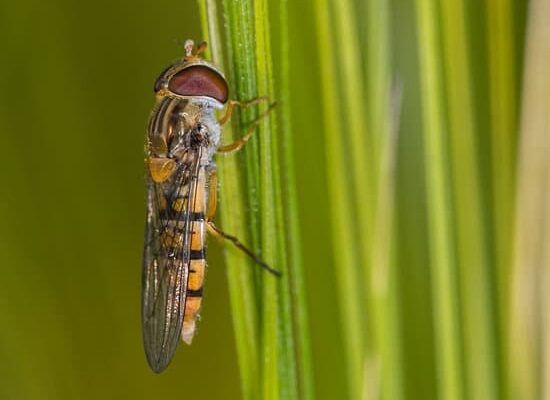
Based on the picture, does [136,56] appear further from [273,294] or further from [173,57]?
[273,294]

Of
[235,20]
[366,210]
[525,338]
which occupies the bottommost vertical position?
[525,338]

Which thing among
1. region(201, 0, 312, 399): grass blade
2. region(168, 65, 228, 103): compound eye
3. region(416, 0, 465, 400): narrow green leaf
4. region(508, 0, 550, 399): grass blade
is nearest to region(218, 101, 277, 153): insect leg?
region(201, 0, 312, 399): grass blade

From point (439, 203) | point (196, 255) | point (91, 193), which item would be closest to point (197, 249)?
point (196, 255)

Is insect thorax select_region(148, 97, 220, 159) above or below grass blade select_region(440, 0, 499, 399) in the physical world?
above

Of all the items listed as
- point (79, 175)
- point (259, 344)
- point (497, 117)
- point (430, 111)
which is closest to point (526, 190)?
point (497, 117)

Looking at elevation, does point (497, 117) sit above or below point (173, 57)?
below

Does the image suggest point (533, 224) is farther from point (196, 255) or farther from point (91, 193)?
→ point (91, 193)

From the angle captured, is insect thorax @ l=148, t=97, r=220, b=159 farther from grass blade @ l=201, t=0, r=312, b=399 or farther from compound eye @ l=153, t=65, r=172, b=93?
grass blade @ l=201, t=0, r=312, b=399
